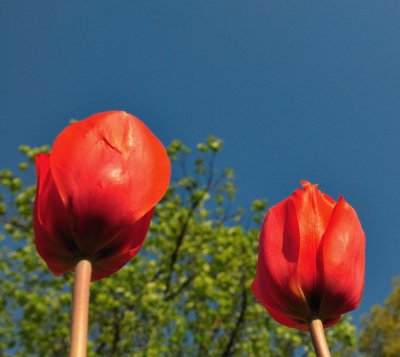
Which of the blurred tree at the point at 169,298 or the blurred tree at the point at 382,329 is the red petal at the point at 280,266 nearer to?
the blurred tree at the point at 169,298

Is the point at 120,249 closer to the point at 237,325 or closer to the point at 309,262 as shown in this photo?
the point at 309,262

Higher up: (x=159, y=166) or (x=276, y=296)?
(x=159, y=166)

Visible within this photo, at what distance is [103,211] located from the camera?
2.31 ft

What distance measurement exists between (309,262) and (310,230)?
7 centimetres

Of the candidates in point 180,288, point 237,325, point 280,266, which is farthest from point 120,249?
point 180,288

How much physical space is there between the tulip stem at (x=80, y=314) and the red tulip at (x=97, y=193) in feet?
0.28

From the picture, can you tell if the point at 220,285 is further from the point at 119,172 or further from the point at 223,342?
the point at 119,172

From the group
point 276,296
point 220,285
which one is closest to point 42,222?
point 276,296

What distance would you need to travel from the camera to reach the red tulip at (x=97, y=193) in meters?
0.71

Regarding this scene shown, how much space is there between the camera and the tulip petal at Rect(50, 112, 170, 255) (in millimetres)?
707

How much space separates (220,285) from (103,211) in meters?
8.76

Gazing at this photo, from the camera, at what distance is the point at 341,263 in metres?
0.84

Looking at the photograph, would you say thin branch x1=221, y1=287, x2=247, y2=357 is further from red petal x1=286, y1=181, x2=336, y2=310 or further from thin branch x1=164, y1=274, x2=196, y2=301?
red petal x1=286, y1=181, x2=336, y2=310

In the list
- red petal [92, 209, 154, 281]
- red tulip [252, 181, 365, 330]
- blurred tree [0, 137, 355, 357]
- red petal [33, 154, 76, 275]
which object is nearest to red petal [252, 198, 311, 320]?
red tulip [252, 181, 365, 330]
